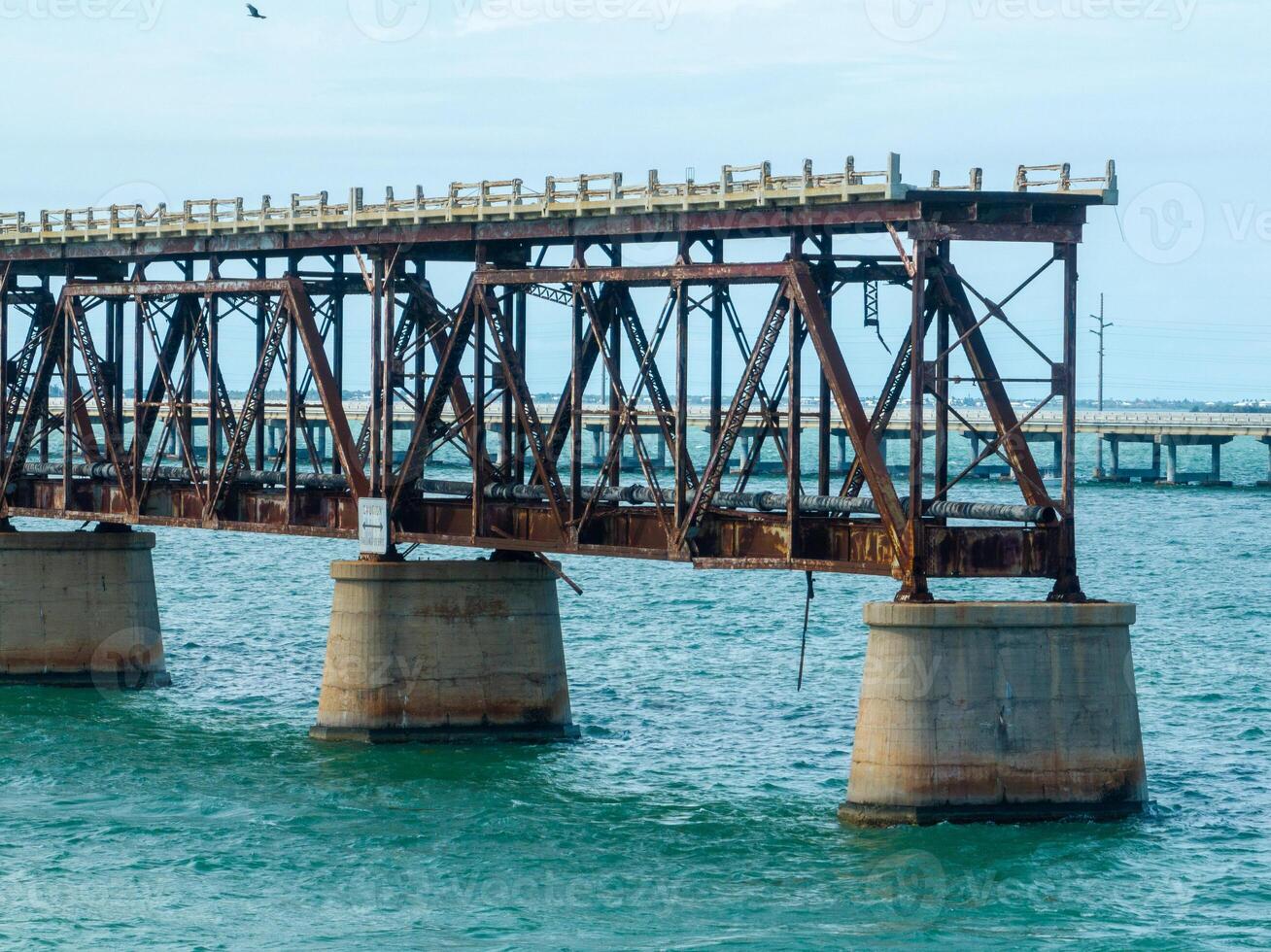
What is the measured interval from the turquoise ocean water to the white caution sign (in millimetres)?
4334

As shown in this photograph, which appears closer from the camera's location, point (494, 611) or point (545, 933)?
point (545, 933)

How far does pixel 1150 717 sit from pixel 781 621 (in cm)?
2994

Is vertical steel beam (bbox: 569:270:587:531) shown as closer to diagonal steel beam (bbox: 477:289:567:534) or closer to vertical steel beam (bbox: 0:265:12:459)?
diagonal steel beam (bbox: 477:289:567:534)

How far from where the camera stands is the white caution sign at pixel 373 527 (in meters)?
46.7

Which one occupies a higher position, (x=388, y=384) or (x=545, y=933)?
(x=388, y=384)

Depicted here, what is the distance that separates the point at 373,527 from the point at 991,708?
16.5 meters

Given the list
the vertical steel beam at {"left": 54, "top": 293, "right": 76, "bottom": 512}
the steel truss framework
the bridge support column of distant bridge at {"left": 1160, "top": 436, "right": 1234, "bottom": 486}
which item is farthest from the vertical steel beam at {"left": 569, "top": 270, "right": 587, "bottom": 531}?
the bridge support column of distant bridge at {"left": 1160, "top": 436, "right": 1234, "bottom": 486}

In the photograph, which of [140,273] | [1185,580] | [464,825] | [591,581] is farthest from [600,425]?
[464,825]

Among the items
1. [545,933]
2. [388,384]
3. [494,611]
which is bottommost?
[545,933]

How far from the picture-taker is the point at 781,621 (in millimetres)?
82250

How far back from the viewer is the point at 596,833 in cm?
3894

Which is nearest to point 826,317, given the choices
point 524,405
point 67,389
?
point 524,405

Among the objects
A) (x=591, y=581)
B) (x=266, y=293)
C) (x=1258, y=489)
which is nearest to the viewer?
(x=266, y=293)

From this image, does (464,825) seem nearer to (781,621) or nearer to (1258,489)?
(781,621)
